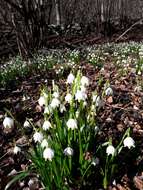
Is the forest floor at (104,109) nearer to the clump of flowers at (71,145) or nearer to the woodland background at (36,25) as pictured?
the clump of flowers at (71,145)

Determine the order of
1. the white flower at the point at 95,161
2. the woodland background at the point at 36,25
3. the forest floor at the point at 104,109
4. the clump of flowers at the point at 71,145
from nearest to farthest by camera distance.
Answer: the clump of flowers at the point at 71,145, the white flower at the point at 95,161, the forest floor at the point at 104,109, the woodland background at the point at 36,25

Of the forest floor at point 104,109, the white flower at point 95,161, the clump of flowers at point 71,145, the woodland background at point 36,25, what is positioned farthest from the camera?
the woodland background at point 36,25

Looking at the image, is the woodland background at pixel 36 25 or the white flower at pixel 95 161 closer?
the white flower at pixel 95 161

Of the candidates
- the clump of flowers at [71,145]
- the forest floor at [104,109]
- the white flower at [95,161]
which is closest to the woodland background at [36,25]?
the forest floor at [104,109]

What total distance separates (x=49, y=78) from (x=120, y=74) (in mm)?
1228

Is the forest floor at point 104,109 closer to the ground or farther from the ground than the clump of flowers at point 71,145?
closer to the ground

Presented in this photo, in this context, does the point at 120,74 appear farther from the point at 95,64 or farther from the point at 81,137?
the point at 81,137

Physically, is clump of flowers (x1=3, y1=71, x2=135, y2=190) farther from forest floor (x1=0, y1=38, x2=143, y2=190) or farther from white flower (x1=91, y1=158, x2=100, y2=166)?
forest floor (x1=0, y1=38, x2=143, y2=190)

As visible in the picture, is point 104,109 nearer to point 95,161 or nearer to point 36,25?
→ point 95,161

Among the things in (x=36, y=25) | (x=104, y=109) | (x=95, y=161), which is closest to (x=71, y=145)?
(x=95, y=161)

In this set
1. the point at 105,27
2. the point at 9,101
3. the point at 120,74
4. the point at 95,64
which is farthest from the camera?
the point at 105,27

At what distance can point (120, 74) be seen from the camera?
6.03 metres

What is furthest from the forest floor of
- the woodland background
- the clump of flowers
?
the woodland background

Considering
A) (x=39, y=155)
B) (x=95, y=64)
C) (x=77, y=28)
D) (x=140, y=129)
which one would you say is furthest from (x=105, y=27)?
(x=39, y=155)
